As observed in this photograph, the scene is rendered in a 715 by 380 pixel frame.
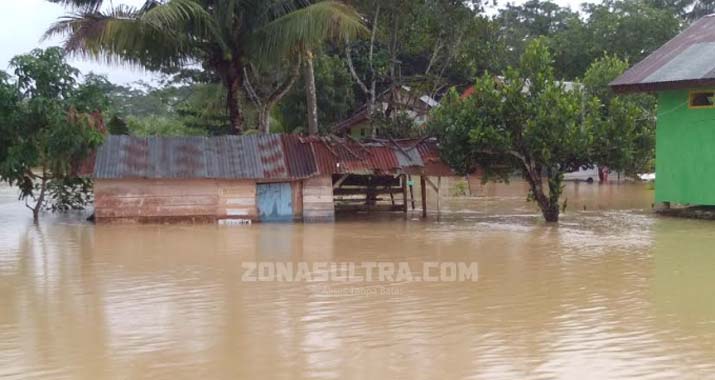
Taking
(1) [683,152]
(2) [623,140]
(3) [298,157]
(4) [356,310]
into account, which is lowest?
(4) [356,310]

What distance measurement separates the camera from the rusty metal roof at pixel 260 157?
677 inches

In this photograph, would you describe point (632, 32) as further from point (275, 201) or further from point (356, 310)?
point (356, 310)

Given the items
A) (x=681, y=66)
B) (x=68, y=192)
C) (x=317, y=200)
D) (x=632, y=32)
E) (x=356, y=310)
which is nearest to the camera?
(x=356, y=310)

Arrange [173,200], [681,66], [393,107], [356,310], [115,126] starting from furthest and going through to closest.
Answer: [393,107]
[115,126]
[681,66]
[173,200]
[356,310]

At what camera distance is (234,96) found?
748 inches

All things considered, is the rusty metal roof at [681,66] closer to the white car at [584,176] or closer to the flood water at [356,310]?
the flood water at [356,310]

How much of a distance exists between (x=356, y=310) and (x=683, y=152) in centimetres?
1320

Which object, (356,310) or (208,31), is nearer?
(356,310)

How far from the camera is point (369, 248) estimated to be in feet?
43.8

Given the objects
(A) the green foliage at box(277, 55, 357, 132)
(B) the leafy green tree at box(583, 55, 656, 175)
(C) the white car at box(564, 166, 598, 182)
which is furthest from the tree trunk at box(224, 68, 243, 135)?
(C) the white car at box(564, 166, 598, 182)

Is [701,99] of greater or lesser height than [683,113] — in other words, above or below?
above

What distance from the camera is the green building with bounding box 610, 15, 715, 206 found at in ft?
56.6

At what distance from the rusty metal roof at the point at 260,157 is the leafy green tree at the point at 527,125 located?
114 cm

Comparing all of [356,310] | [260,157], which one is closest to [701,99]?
[260,157]
